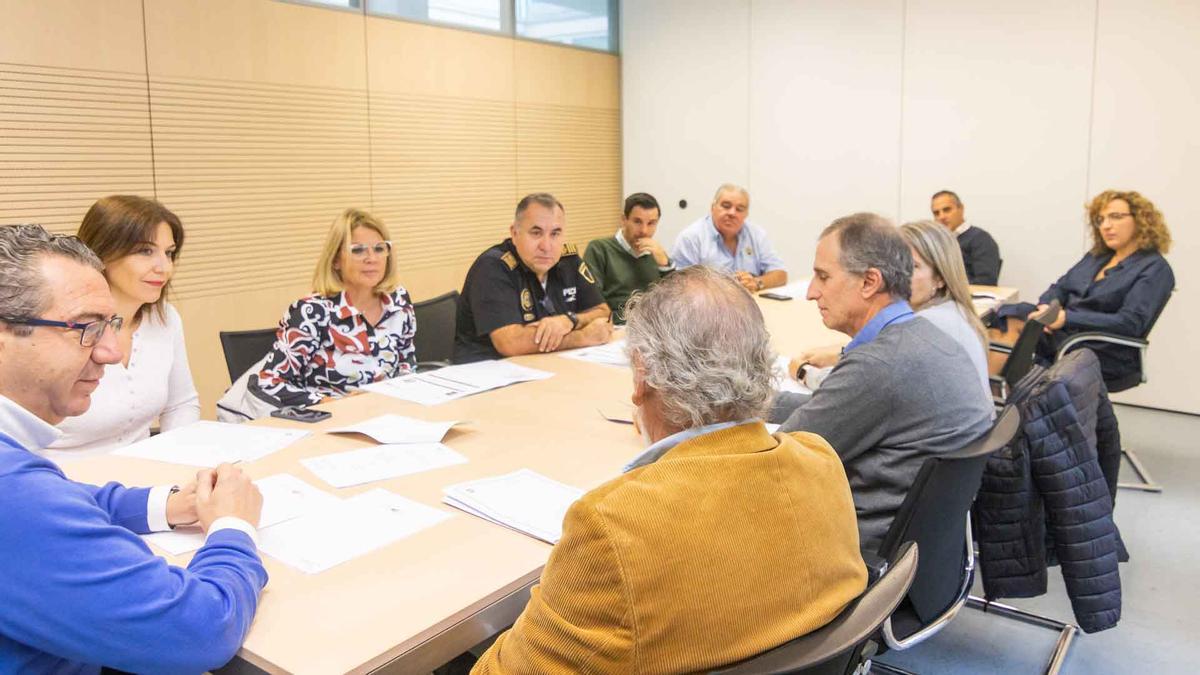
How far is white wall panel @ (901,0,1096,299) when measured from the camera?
568 cm

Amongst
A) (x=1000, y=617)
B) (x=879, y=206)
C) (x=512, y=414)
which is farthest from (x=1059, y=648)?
(x=879, y=206)

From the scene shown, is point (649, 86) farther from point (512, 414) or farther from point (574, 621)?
point (574, 621)

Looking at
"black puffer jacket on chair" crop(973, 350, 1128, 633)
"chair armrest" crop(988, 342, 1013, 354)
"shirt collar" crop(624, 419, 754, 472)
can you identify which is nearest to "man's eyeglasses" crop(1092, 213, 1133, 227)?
"chair armrest" crop(988, 342, 1013, 354)

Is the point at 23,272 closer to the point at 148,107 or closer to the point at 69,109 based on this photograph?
the point at 69,109

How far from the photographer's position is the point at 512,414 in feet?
8.46

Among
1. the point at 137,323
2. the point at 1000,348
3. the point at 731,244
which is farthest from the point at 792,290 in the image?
the point at 137,323

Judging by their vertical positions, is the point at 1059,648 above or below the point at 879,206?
below

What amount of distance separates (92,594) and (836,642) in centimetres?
95

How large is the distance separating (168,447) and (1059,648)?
2.59m

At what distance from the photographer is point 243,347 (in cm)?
321

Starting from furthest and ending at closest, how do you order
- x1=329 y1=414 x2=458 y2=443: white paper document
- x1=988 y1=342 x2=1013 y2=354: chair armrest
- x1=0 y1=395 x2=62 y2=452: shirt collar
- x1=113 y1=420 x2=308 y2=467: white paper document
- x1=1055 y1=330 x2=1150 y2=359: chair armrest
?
x1=988 y1=342 x2=1013 y2=354: chair armrest < x1=1055 y1=330 x2=1150 y2=359: chair armrest < x1=329 y1=414 x2=458 y2=443: white paper document < x1=113 y1=420 x2=308 y2=467: white paper document < x1=0 y1=395 x2=62 y2=452: shirt collar

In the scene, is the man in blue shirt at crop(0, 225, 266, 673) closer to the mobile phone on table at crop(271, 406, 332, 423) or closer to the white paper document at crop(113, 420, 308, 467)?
the white paper document at crop(113, 420, 308, 467)

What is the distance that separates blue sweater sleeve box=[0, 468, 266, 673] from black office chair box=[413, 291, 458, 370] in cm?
245

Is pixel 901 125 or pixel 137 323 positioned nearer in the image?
pixel 137 323
